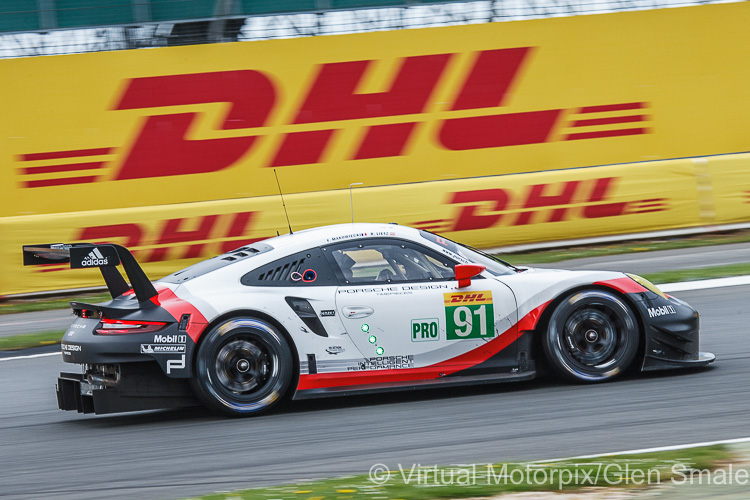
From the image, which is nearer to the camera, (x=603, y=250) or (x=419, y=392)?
(x=419, y=392)

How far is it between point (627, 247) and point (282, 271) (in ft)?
28.0

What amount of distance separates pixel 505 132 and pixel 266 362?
32.3 feet

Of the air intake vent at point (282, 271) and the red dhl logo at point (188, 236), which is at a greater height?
the red dhl logo at point (188, 236)

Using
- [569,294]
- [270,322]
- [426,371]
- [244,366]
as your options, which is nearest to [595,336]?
[569,294]

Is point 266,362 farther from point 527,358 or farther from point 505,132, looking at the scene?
point 505,132

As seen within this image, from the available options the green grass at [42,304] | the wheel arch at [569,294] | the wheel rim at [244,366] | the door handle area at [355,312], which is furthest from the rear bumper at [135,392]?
the green grass at [42,304]

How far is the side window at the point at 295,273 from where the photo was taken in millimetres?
6500

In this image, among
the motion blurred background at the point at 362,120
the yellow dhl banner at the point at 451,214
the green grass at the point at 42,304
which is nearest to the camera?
the green grass at the point at 42,304

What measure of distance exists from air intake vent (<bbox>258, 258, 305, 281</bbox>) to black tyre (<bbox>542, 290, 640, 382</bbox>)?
184 centimetres

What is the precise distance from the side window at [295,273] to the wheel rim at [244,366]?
47 centimetres

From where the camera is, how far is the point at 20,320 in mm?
11492

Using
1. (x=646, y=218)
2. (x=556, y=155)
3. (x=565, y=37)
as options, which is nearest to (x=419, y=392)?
(x=646, y=218)

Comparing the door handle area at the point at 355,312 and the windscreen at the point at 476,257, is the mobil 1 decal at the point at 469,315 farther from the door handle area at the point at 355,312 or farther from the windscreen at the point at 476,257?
the door handle area at the point at 355,312

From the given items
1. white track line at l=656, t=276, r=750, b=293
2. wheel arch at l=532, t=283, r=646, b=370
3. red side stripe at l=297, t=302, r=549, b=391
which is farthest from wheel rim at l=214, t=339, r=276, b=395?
white track line at l=656, t=276, r=750, b=293
